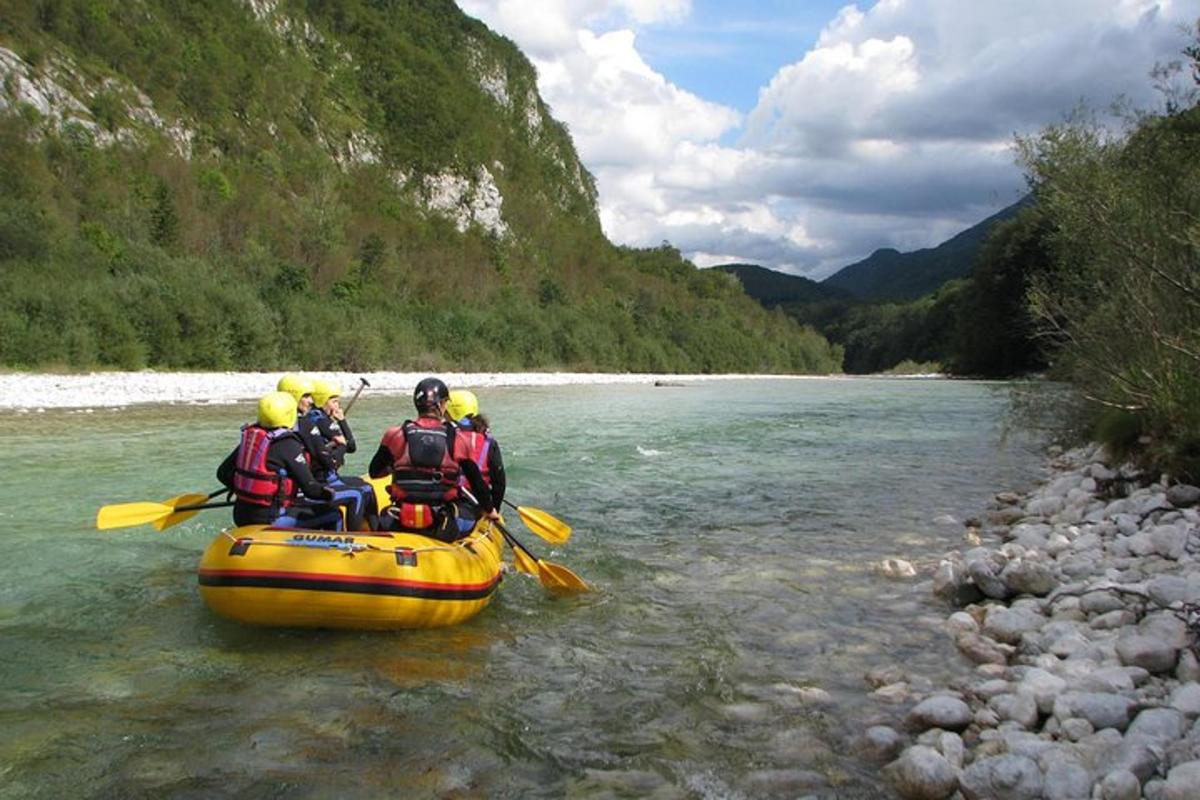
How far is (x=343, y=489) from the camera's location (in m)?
6.38

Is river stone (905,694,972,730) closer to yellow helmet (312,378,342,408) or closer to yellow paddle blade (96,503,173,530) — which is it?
yellow helmet (312,378,342,408)

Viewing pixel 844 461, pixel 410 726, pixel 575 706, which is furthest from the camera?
pixel 844 461

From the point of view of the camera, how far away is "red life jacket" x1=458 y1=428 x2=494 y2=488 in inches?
247

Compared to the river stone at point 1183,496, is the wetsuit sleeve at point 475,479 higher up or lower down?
higher up

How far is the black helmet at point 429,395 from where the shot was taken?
6086 millimetres

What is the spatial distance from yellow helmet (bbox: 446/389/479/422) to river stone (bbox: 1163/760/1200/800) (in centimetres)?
499

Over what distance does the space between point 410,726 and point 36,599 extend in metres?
Answer: 3.48

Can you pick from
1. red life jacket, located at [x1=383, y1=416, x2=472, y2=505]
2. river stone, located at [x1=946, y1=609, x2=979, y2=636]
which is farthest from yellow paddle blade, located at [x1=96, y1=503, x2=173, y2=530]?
river stone, located at [x1=946, y1=609, x2=979, y2=636]

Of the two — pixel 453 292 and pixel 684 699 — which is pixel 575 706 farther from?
pixel 453 292

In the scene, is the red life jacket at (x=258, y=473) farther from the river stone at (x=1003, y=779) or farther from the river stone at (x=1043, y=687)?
the river stone at (x=1043, y=687)

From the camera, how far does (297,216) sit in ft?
156

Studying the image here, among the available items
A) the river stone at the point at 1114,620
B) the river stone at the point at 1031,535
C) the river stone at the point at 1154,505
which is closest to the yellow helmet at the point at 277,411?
the river stone at the point at 1114,620

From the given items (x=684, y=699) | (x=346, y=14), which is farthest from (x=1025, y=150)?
(x=346, y=14)

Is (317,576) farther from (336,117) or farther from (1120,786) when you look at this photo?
(336,117)
